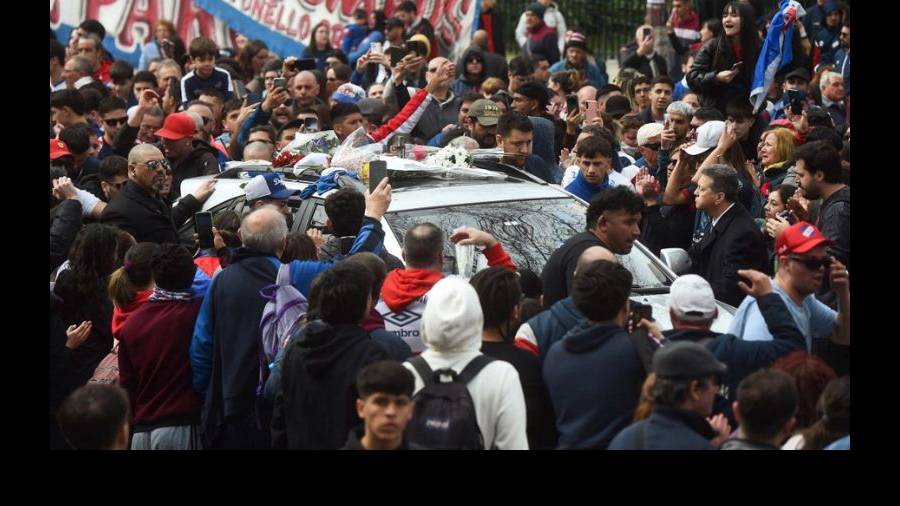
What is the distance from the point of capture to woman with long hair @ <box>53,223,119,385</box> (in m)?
7.61

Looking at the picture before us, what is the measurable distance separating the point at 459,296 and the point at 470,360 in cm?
26

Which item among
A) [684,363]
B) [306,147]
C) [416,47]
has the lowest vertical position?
[684,363]

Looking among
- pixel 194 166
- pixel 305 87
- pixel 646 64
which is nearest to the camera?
pixel 194 166

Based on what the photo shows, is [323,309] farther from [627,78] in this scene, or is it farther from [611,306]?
[627,78]

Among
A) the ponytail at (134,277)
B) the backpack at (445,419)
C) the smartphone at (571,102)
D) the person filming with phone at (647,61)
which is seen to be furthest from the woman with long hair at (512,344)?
the person filming with phone at (647,61)

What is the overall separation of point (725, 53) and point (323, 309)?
289 inches

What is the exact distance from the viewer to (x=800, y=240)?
636 centimetres

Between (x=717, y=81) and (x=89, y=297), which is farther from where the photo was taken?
(x=717, y=81)

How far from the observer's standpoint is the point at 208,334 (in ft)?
22.6

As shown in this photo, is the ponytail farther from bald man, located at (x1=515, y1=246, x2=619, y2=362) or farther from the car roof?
bald man, located at (x1=515, y1=246, x2=619, y2=362)

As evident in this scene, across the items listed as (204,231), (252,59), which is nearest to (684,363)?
(204,231)

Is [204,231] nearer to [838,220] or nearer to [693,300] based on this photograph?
[693,300]

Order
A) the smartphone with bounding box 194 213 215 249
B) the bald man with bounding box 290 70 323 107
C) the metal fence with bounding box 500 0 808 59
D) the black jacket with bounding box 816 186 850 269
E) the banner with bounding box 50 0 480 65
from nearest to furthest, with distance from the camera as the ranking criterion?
1. the black jacket with bounding box 816 186 850 269
2. the smartphone with bounding box 194 213 215 249
3. the bald man with bounding box 290 70 323 107
4. the banner with bounding box 50 0 480 65
5. the metal fence with bounding box 500 0 808 59

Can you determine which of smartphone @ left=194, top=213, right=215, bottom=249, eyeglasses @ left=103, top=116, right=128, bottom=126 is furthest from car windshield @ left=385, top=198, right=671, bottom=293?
eyeglasses @ left=103, top=116, right=128, bottom=126
